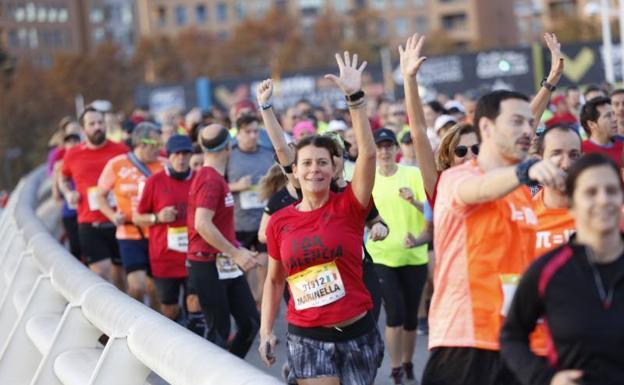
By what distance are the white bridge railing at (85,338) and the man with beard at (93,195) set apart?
8.73 ft

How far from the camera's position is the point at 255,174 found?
44.5 ft

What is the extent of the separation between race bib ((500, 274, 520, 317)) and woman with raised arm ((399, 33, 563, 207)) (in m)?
0.57

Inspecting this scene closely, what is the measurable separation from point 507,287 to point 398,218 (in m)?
5.27

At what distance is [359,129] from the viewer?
22.5ft

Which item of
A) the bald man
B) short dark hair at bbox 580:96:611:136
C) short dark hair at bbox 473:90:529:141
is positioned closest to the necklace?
short dark hair at bbox 473:90:529:141

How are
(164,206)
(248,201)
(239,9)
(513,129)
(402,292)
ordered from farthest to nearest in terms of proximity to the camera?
(239,9)
(248,201)
(164,206)
(402,292)
(513,129)

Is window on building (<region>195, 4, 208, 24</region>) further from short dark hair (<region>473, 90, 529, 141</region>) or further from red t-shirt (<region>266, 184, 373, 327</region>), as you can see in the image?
short dark hair (<region>473, 90, 529, 141</region>)

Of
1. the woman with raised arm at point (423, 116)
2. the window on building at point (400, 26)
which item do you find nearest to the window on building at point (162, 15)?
the window on building at point (400, 26)

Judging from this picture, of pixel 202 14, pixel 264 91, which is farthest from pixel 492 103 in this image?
pixel 202 14

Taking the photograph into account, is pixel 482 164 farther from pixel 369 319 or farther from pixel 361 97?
pixel 369 319

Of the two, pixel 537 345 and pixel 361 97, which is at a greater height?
pixel 361 97

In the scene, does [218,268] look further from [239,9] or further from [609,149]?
[239,9]

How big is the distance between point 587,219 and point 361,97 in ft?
7.80

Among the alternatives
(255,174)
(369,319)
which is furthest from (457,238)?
(255,174)
